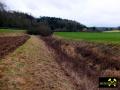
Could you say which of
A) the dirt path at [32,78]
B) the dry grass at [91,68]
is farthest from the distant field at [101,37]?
the dirt path at [32,78]

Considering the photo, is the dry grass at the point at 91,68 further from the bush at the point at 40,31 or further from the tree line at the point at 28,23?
the tree line at the point at 28,23

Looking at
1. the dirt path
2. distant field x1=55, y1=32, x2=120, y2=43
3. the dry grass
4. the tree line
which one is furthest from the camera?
the tree line

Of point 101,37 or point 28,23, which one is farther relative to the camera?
point 28,23

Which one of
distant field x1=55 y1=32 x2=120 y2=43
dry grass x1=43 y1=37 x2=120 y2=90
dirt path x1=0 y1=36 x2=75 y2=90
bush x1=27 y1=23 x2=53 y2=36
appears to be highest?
dirt path x1=0 y1=36 x2=75 y2=90

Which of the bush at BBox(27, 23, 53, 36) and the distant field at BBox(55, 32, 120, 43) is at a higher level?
the distant field at BBox(55, 32, 120, 43)

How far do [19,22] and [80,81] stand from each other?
116070 mm

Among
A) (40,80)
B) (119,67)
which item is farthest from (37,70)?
(119,67)

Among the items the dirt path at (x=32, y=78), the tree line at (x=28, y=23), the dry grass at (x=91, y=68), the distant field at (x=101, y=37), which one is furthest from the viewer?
the tree line at (x=28, y=23)

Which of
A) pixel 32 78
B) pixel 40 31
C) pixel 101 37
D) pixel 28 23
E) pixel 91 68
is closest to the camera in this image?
pixel 32 78

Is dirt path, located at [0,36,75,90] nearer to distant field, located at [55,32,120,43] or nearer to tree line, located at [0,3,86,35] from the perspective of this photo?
distant field, located at [55,32,120,43]

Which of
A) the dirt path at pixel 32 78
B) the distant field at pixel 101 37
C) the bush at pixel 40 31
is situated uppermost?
the dirt path at pixel 32 78

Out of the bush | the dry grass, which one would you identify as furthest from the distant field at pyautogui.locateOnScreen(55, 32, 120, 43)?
the bush

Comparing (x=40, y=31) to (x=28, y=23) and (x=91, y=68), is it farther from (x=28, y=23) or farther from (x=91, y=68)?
(x=91, y=68)

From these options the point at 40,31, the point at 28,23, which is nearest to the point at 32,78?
the point at 40,31
